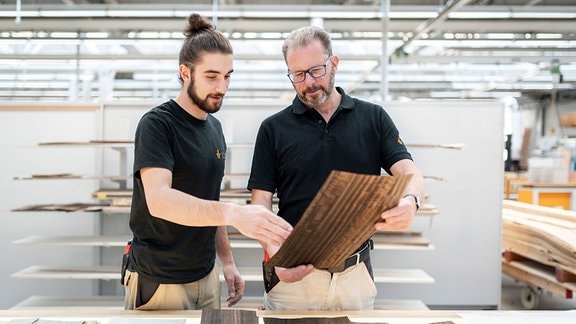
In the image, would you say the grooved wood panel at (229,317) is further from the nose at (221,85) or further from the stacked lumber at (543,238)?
the stacked lumber at (543,238)

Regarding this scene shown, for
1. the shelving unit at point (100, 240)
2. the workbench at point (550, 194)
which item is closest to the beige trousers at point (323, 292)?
the shelving unit at point (100, 240)

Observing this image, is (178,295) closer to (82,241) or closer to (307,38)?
(307,38)

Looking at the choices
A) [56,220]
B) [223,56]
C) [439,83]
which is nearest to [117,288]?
[56,220]

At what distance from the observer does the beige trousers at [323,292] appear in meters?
1.54

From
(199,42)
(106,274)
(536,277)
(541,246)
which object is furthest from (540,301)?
(199,42)

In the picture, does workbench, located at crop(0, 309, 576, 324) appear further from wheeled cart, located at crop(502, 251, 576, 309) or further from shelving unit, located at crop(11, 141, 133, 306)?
wheeled cart, located at crop(502, 251, 576, 309)

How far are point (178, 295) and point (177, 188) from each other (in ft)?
1.04

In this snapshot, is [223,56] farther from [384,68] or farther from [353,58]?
[353,58]

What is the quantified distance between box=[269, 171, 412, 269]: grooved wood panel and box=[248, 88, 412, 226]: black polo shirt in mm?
293

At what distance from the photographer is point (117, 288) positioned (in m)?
3.76

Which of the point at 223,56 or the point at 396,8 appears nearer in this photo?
the point at 223,56

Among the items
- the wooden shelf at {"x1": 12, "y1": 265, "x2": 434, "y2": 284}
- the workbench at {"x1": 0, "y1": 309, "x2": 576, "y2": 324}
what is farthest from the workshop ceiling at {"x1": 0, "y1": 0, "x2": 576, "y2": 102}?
the workbench at {"x1": 0, "y1": 309, "x2": 576, "y2": 324}

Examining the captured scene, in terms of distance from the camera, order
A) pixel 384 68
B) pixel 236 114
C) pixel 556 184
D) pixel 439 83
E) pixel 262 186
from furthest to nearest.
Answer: pixel 439 83, pixel 556 184, pixel 384 68, pixel 236 114, pixel 262 186

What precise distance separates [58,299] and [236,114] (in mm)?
1740
